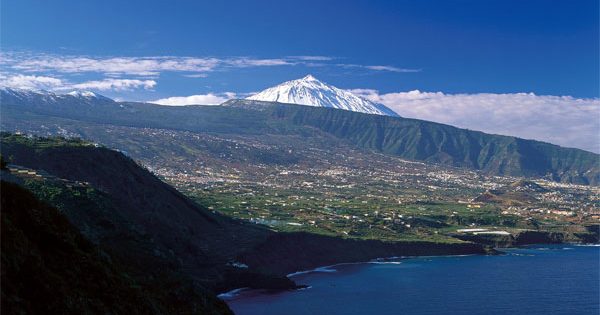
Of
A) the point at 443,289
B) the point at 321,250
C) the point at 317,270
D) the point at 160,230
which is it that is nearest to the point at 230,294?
the point at 160,230

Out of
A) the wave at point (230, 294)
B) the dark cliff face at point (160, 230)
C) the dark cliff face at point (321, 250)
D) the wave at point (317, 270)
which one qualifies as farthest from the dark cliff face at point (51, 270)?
the wave at point (317, 270)

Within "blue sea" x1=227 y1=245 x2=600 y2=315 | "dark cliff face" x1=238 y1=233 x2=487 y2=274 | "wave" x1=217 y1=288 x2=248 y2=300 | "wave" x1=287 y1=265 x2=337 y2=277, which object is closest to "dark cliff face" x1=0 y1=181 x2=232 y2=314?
"blue sea" x1=227 y1=245 x2=600 y2=315

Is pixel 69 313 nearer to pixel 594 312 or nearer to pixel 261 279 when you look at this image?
pixel 261 279

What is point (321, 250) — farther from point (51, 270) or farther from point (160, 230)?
point (51, 270)

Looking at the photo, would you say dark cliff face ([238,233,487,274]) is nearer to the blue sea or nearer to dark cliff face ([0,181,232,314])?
the blue sea

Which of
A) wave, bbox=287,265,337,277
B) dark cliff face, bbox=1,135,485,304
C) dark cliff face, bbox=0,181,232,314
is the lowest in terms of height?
wave, bbox=287,265,337,277

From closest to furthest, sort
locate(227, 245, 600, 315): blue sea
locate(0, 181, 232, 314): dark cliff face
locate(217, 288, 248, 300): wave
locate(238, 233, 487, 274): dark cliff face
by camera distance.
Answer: locate(0, 181, 232, 314): dark cliff face < locate(227, 245, 600, 315): blue sea < locate(217, 288, 248, 300): wave < locate(238, 233, 487, 274): dark cliff face

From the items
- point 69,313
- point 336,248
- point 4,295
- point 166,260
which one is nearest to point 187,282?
point 166,260
